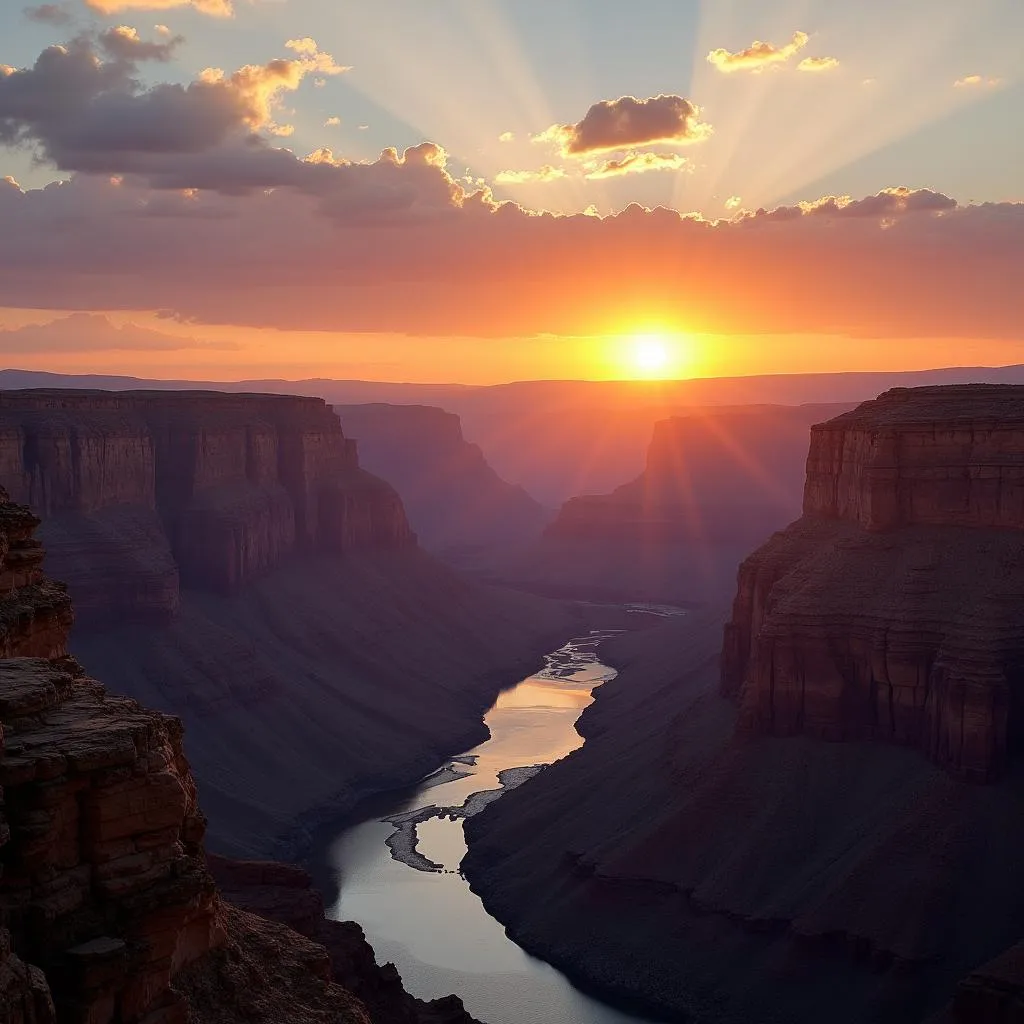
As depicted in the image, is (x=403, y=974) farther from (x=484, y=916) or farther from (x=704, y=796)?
(x=704, y=796)

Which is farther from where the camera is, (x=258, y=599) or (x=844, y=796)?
(x=258, y=599)

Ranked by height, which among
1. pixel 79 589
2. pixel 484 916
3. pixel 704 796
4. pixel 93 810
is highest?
pixel 93 810

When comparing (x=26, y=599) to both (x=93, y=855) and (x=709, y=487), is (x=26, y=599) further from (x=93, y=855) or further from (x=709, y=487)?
(x=709, y=487)

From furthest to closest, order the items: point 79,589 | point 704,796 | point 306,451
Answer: point 306,451 < point 79,589 < point 704,796

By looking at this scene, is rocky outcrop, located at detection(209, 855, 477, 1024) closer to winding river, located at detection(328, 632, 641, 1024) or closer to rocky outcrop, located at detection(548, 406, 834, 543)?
winding river, located at detection(328, 632, 641, 1024)

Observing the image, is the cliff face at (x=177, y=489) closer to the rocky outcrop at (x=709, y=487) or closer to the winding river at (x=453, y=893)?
the winding river at (x=453, y=893)

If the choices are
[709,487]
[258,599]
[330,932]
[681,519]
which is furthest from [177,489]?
[709,487]

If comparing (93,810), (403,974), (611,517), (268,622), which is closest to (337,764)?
(268,622)
